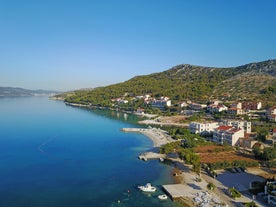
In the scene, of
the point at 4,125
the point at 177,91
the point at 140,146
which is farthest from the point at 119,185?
the point at 177,91

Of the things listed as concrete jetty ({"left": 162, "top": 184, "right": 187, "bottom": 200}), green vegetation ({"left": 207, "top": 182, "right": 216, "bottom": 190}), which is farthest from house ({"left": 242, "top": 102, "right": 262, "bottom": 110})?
concrete jetty ({"left": 162, "top": 184, "right": 187, "bottom": 200})

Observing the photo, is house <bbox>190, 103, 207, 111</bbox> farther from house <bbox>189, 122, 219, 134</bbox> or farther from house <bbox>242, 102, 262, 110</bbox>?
house <bbox>189, 122, 219, 134</bbox>

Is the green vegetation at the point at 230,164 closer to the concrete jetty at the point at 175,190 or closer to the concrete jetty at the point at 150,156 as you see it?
the concrete jetty at the point at 175,190

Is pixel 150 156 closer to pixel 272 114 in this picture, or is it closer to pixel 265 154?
pixel 265 154

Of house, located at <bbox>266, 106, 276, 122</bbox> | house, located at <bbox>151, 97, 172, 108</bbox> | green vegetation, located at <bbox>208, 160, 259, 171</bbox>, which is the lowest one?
green vegetation, located at <bbox>208, 160, 259, 171</bbox>

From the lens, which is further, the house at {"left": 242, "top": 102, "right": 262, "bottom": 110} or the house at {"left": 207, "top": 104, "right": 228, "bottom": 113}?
the house at {"left": 207, "top": 104, "right": 228, "bottom": 113}

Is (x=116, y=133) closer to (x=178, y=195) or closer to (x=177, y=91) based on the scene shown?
(x=178, y=195)
